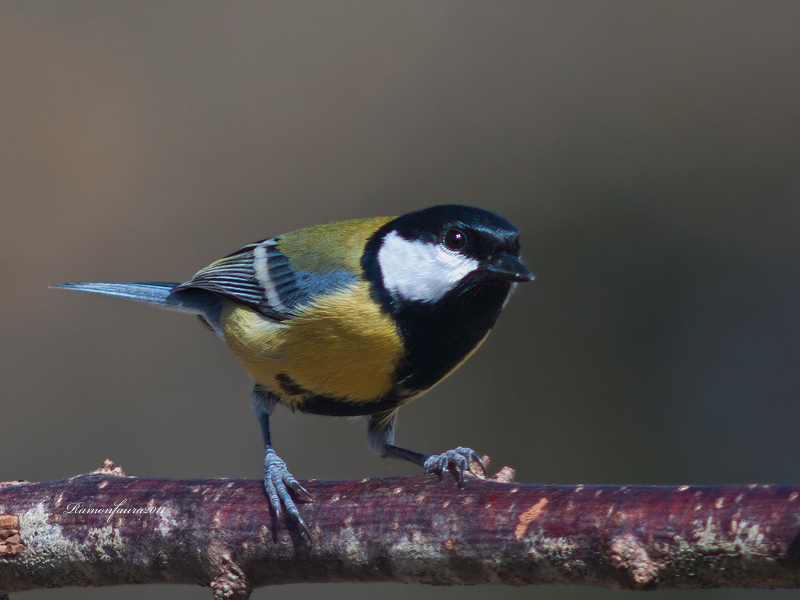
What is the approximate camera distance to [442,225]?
1860 mm

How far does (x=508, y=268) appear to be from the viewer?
5.77ft

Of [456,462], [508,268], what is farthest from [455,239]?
[456,462]

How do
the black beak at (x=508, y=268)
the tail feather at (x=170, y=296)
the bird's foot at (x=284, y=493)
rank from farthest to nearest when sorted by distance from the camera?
the tail feather at (x=170, y=296) → the black beak at (x=508, y=268) → the bird's foot at (x=284, y=493)

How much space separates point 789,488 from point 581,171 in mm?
2870

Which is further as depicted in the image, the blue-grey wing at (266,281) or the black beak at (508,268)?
the blue-grey wing at (266,281)

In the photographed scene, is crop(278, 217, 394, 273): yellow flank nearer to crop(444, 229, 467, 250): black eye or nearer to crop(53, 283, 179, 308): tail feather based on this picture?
crop(444, 229, 467, 250): black eye

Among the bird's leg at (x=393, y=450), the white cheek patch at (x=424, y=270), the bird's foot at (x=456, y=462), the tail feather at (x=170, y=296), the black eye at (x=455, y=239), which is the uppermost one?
the black eye at (x=455, y=239)

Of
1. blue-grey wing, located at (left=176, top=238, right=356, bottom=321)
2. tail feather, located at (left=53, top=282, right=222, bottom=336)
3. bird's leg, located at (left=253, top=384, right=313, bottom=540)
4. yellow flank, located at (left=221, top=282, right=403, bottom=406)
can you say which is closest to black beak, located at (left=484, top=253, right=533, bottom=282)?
yellow flank, located at (left=221, top=282, right=403, bottom=406)

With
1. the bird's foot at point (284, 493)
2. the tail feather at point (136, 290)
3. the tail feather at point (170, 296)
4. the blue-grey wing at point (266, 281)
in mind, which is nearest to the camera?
the bird's foot at point (284, 493)

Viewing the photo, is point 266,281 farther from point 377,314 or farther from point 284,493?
point 284,493

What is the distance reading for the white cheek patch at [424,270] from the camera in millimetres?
1807

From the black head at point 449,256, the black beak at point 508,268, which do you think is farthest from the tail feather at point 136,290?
the black beak at point 508,268

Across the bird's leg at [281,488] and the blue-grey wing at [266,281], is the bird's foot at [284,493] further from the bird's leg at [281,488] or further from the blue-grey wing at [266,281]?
the blue-grey wing at [266,281]

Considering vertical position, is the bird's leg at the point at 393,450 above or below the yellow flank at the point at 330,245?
below
